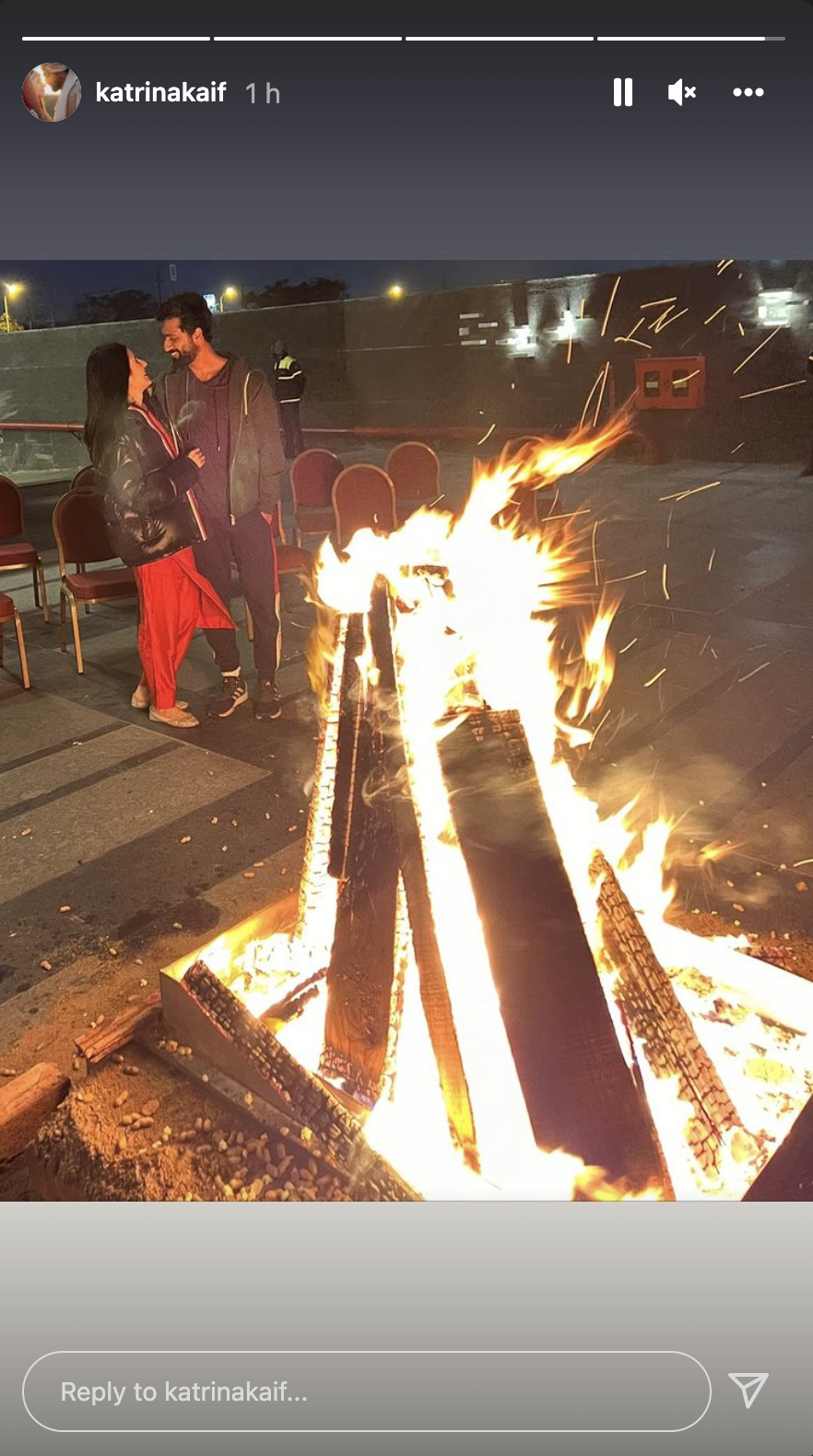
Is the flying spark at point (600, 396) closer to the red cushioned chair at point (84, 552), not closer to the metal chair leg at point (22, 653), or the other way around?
the red cushioned chair at point (84, 552)

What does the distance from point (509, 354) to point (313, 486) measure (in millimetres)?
7884

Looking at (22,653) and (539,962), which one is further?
(22,653)

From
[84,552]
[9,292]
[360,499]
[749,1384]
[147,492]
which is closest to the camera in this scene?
[749,1384]

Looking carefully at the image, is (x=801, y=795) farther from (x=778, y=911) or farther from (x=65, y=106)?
(x=65, y=106)

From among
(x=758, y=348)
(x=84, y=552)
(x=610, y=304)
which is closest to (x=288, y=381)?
(x=610, y=304)

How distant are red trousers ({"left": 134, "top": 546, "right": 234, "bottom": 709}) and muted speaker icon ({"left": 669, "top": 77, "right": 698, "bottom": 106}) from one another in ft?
12.0

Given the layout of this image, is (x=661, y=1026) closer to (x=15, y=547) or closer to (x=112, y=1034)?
(x=112, y=1034)

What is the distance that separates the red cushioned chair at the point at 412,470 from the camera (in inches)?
282

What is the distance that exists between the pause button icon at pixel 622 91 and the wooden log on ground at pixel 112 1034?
195cm

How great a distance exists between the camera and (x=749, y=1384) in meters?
1.09

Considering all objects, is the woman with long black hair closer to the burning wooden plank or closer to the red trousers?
the red trousers

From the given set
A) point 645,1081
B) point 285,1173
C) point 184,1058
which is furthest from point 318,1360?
point 184,1058

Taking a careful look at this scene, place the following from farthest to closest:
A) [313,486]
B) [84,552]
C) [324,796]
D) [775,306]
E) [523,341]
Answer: [523,341] → [775,306] → [313,486] → [84,552] → [324,796]

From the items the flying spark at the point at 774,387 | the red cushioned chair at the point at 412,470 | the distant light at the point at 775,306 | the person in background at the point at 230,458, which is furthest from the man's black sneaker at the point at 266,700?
A: the distant light at the point at 775,306
